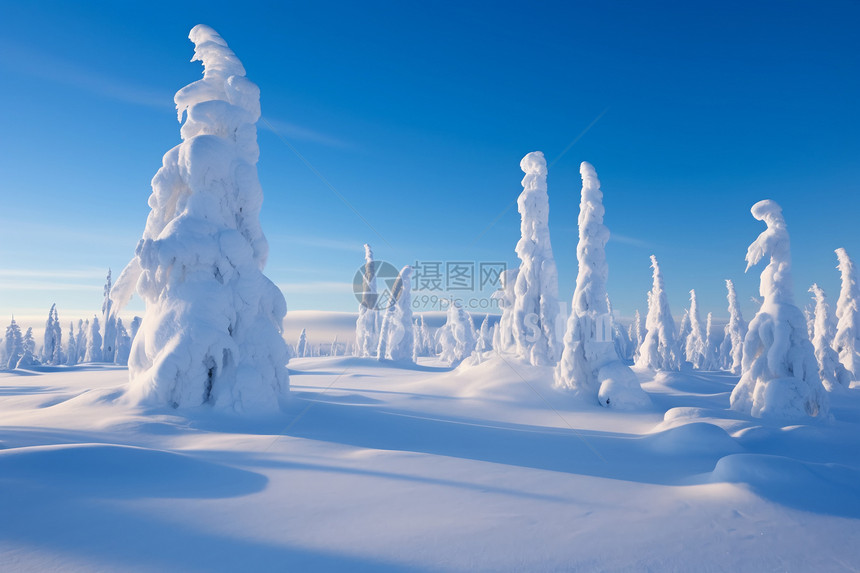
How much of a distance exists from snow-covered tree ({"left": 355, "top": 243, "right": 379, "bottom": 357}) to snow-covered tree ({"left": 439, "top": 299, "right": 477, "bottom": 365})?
36.5 feet

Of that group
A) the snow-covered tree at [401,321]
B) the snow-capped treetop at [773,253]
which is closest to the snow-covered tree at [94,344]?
the snow-covered tree at [401,321]

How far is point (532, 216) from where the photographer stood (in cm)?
2659

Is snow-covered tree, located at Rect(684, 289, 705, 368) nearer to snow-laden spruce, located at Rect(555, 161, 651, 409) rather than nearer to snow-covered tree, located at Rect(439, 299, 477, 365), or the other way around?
snow-covered tree, located at Rect(439, 299, 477, 365)

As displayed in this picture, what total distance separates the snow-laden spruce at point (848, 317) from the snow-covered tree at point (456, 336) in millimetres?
37141

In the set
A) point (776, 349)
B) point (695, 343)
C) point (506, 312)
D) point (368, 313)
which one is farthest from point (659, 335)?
point (368, 313)

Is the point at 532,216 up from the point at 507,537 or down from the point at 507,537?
up

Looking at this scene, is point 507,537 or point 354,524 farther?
point 354,524

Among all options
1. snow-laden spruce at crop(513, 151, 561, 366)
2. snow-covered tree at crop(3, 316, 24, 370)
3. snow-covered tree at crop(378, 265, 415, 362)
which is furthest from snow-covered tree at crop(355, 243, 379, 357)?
snow-covered tree at crop(3, 316, 24, 370)

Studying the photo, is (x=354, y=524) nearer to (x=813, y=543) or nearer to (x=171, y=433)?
(x=813, y=543)

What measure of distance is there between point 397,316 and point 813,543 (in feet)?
138

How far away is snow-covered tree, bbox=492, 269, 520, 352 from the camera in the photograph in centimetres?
2775

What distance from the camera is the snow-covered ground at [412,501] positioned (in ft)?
15.2

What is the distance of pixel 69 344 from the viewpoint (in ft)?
248

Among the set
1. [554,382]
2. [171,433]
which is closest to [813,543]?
[171,433]
